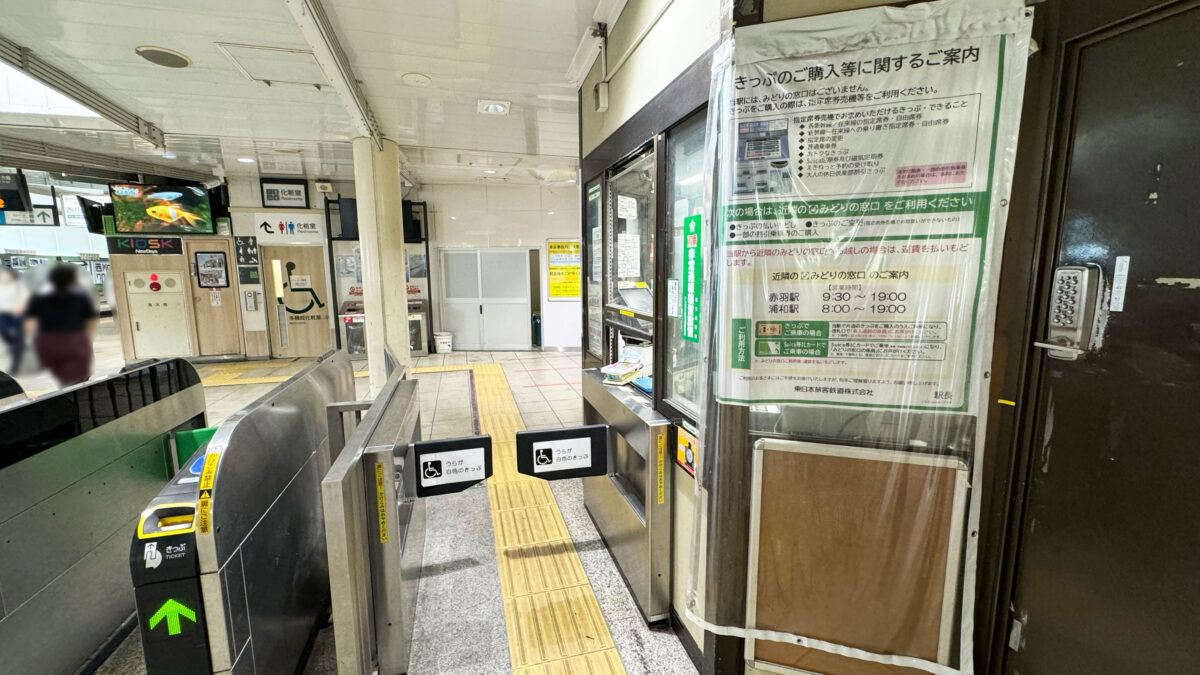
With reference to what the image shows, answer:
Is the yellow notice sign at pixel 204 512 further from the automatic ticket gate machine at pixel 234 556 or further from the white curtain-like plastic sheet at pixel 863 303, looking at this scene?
the white curtain-like plastic sheet at pixel 863 303

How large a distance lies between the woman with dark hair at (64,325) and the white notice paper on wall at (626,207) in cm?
234

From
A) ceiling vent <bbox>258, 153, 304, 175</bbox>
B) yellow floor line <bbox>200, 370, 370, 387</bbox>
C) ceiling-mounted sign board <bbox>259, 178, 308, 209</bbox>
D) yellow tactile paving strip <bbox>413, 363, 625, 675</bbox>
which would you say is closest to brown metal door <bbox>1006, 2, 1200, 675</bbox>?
yellow tactile paving strip <bbox>413, 363, 625, 675</bbox>

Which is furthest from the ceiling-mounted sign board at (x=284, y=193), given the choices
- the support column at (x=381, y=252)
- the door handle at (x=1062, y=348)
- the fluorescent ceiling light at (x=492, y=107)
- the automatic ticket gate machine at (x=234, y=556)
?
the door handle at (x=1062, y=348)

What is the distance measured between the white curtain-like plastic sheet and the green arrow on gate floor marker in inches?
57.7

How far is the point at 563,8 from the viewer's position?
8.09ft

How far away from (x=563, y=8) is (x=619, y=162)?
90 cm

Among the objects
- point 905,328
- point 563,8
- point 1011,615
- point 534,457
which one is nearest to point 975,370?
point 905,328

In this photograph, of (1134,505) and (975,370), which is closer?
(1134,505)

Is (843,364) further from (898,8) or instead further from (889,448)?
(898,8)

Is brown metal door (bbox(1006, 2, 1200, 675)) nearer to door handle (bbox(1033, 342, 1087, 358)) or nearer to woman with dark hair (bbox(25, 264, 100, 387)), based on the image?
door handle (bbox(1033, 342, 1087, 358))

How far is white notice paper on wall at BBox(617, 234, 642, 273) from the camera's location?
2531 millimetres

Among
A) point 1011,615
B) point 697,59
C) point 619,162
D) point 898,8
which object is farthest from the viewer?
point 619,162

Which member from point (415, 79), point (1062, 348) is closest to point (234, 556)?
point (1062, 348)

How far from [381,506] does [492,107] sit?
337 cm
